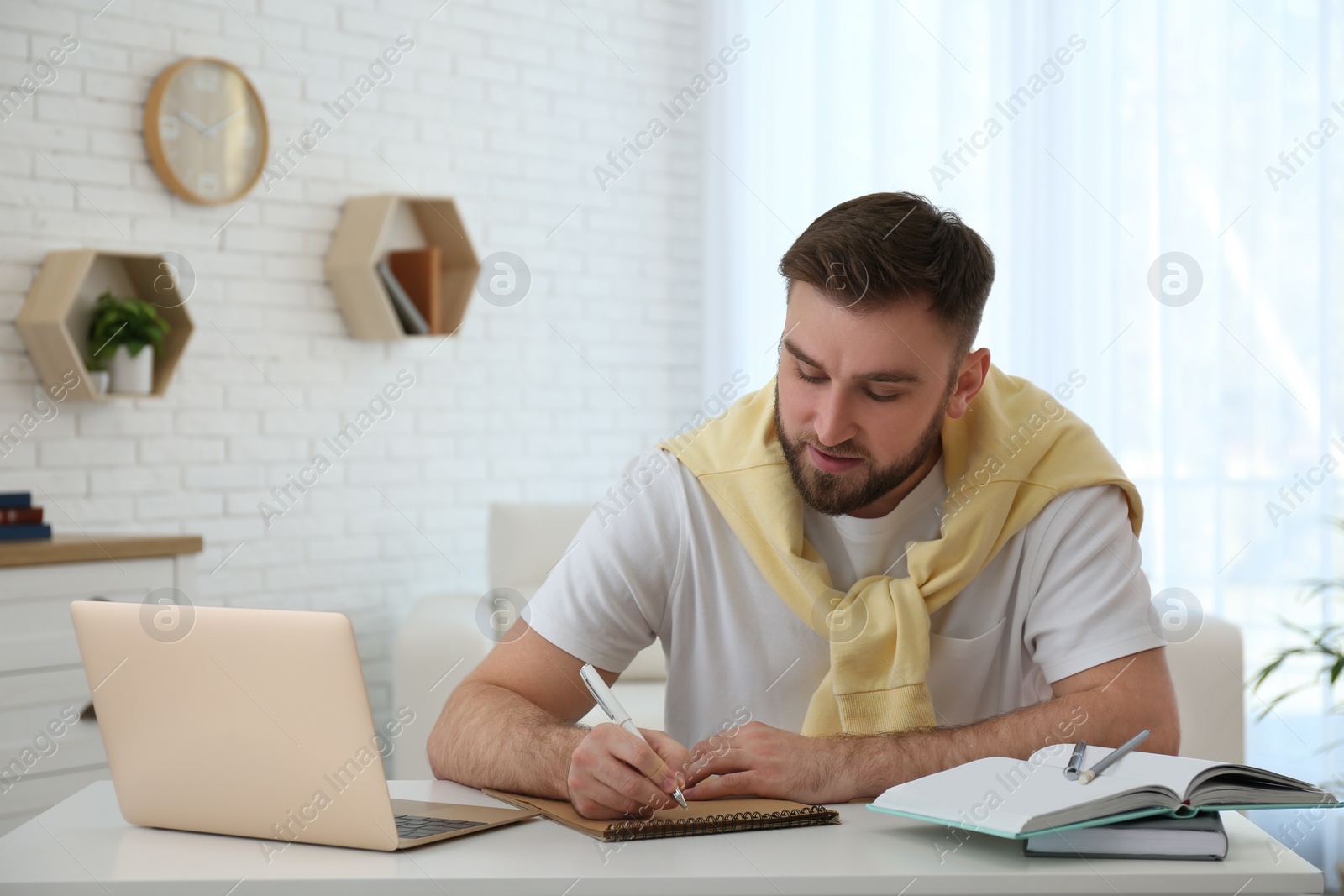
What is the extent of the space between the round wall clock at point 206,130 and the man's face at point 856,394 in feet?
7.52

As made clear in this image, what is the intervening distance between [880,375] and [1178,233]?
6.64 ft

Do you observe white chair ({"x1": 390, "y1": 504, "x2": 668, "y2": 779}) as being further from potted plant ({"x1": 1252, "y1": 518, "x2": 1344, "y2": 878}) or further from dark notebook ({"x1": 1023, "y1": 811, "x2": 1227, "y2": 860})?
dark notebook ({"x1": 1023, "y1": 811, "x2": 1227, "y2": 860})

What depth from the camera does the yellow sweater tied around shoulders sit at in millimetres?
1617

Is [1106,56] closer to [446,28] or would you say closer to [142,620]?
[446,28]

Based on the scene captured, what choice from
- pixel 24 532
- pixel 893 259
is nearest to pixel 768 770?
pixel 893 259

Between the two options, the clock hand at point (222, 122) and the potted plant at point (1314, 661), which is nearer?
the potted plant at point (1314, 661)

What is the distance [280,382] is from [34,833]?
98.9 inches

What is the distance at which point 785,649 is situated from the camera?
1.75 metres

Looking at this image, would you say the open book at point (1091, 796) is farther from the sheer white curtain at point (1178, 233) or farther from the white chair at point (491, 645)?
the sheer white curtain at point (1178, 233)

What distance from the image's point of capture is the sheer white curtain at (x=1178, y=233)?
309cm

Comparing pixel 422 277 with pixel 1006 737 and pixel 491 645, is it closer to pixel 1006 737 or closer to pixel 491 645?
pixel 491 645

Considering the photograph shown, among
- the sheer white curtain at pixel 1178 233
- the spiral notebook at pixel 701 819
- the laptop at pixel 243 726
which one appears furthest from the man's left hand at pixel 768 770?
the sheer white curtain at pixel 1178 233

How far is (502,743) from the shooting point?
1.43 m

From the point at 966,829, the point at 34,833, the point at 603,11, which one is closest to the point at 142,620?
the point at 34,833
